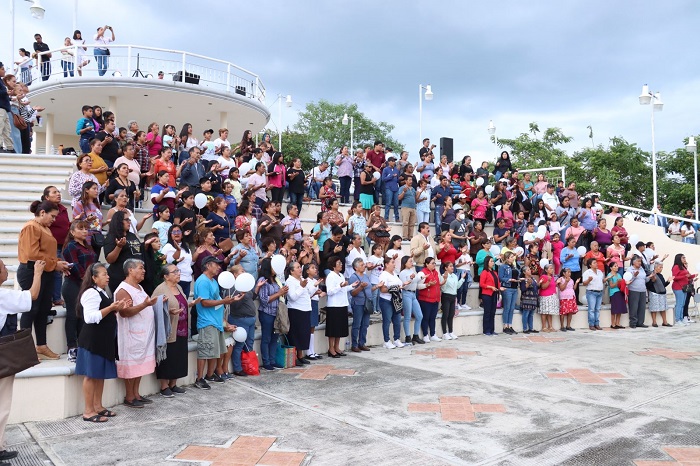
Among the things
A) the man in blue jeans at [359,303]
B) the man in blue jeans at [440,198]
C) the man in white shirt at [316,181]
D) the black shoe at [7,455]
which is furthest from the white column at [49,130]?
the black shoe at [7,455]

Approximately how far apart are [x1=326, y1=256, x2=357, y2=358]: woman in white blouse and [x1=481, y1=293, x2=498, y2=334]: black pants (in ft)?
11.7

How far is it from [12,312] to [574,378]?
619 cm

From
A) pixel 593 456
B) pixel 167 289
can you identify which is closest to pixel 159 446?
pixel 167 289

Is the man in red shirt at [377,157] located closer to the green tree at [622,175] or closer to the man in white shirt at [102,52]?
the man in white shirt at [102,52]

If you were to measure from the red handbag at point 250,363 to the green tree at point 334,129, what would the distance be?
4167 cm

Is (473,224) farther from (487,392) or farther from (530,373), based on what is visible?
(487,392)

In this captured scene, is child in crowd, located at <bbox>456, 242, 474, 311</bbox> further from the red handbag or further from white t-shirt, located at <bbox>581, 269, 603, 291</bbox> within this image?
the red handbag

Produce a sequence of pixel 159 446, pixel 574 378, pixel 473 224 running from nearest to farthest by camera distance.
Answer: pixel 159 446 < pixel 574 378 < pixel 473 224

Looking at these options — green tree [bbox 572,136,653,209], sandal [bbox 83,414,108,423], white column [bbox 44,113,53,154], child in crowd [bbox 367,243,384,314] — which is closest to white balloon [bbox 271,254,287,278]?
child in crowd [bbox 367,243,384,314]

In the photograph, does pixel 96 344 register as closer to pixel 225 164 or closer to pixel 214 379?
pixel 214 379

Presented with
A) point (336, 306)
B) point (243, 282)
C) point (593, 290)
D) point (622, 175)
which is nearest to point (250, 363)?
point (243, 282)

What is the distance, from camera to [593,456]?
14.4 feet

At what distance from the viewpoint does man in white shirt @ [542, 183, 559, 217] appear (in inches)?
585

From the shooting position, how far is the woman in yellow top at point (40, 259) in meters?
5.73
